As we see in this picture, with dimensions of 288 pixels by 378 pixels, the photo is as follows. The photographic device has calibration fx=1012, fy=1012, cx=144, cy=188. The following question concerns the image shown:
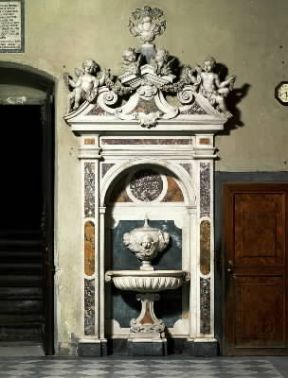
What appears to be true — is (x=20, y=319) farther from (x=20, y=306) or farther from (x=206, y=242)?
(x=206, y=242)

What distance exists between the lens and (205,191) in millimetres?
10039

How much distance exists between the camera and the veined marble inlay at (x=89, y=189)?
1000 centimetres

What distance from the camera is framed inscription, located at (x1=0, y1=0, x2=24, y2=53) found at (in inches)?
394

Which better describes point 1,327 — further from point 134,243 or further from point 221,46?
point 221,46

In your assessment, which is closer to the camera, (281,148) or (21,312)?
(281,148)

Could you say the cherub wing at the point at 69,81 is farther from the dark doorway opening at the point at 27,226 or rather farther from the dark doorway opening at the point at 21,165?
the dark doorway opening at the point at 21,165

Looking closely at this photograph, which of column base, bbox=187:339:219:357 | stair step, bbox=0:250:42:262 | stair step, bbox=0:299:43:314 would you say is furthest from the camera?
stair step, bbox=0:250:42:262

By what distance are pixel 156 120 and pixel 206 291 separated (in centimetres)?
177

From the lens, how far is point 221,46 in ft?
32.9

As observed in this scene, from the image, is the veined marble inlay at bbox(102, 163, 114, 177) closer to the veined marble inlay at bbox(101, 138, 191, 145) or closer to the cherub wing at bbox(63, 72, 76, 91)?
the veined marble inlay at bbox(101, 138, 191, 145)

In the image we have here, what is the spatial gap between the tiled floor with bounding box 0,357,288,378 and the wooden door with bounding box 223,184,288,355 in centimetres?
28

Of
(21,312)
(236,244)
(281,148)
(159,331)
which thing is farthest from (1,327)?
(281,148)

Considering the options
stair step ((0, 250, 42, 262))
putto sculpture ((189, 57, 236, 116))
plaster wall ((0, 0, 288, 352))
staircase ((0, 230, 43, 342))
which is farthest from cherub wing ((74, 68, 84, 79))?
stair step ((0, 250, 42, 262))

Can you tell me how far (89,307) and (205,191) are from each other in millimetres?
1622
